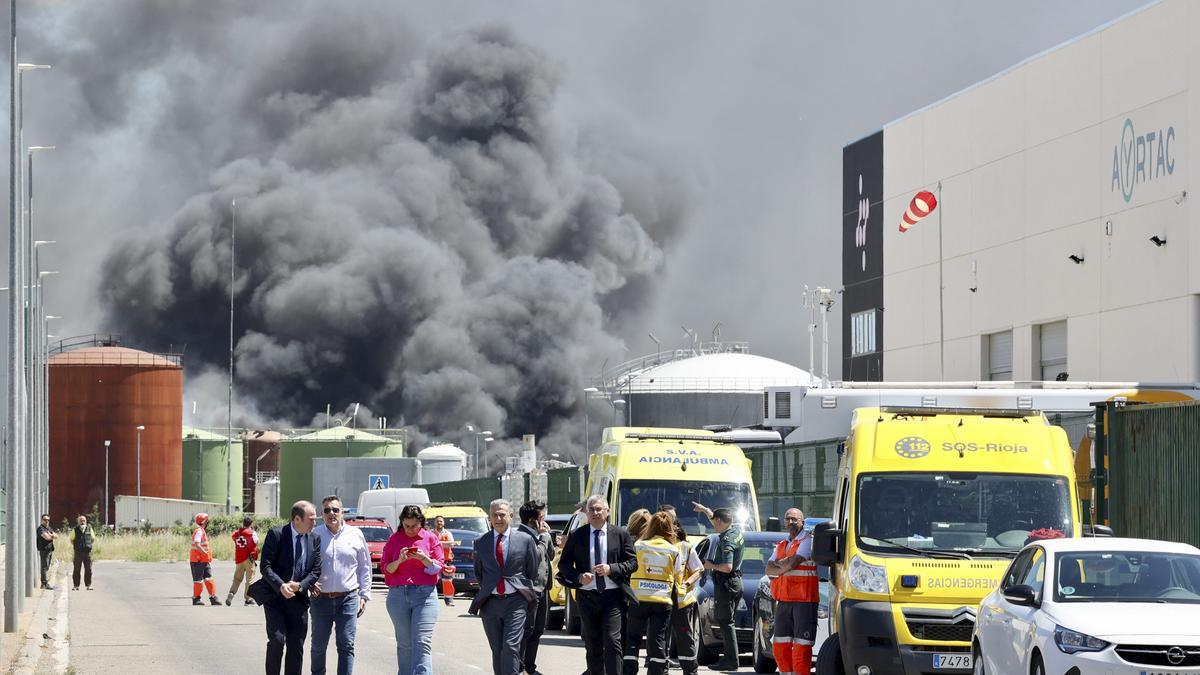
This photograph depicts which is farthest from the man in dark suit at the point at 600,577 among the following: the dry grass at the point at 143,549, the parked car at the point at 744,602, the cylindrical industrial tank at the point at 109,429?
the cylindrical industrial tank at the point at 109,429

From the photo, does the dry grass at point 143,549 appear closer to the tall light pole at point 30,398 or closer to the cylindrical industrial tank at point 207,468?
the tall light pole at point 30,398

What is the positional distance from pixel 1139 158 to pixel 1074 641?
128 ft

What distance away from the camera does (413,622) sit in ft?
45.7

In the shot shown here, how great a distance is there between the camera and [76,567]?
Result: 36.8 metres

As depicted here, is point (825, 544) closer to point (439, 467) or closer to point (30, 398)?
point (30, 398)

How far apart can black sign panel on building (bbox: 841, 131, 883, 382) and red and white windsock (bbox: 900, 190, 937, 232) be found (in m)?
3.26

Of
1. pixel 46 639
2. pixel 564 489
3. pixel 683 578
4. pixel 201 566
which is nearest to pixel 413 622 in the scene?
pixel 683 578

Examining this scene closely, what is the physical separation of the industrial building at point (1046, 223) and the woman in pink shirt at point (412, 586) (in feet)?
102

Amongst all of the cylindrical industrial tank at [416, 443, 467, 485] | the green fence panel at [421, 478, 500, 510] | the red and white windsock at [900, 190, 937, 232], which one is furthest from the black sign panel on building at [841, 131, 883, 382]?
the cylindrical industrial tank at [416, 443, 467, 485]

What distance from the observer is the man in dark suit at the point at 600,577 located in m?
13.7

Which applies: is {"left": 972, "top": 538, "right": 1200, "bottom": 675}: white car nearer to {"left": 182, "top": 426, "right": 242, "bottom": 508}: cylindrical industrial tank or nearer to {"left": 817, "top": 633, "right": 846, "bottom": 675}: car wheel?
{"left": 817, "top": 633, "right": 846, "bottom": 675}: car wheel

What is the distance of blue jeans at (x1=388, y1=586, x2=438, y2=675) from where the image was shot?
13773mm

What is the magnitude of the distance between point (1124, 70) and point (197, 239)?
9146cm

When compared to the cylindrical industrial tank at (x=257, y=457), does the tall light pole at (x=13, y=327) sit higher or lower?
higher
